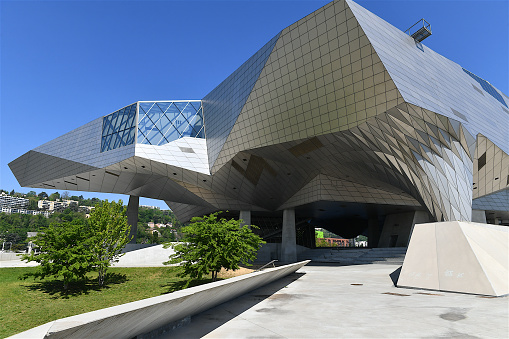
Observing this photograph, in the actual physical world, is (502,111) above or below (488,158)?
above

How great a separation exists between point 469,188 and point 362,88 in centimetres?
1275

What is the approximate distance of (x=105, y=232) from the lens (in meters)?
21.3

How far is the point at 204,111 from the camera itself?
4275 centimetres

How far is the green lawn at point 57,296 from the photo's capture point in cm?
1390

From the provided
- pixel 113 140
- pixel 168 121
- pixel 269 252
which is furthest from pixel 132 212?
pixel 269 252

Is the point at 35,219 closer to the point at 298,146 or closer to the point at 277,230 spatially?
the point at 277,230

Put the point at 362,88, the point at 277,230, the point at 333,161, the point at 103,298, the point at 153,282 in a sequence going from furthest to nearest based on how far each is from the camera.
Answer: the point at 277,230 → the point at 333,161 → the point at 153,282 → the point at 362,88 → the point at 103,298

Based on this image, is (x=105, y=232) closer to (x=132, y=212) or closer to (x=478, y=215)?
(x=132, y=212)

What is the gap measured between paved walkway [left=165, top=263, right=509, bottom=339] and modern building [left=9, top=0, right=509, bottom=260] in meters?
15.4

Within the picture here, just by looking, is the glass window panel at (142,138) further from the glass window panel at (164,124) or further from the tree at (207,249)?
the tree at (207,249)

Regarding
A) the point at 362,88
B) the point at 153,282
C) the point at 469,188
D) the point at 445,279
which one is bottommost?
the point at 153,282

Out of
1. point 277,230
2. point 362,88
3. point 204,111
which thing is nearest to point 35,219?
point 277,230

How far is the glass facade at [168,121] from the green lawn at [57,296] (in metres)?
17.1

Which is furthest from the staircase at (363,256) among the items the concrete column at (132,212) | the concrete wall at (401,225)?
the concrete column at (132,212)
